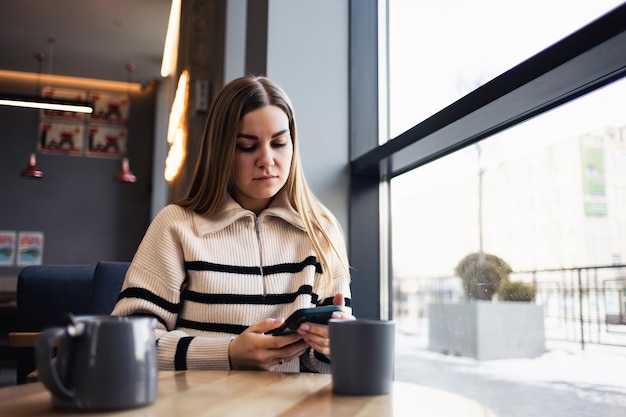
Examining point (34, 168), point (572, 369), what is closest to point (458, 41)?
point (572, 369)

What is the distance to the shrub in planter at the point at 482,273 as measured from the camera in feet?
5.40

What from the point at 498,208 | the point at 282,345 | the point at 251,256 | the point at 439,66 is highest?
the point at 439,66

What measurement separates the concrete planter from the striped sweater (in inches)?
17.8

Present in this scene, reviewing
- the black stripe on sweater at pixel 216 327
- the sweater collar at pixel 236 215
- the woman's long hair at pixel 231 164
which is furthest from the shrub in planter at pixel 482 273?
the black stripe on sweater at pixel 216 327

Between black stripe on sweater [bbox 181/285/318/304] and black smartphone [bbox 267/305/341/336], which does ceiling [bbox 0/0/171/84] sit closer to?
black stripe on sweater [bbox 181/285/318/304]

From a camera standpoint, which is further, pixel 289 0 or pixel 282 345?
pixel 289 0

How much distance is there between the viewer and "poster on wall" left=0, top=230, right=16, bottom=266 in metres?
7.52

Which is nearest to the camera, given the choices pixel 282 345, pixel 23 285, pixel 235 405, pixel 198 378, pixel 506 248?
pixel 235 405

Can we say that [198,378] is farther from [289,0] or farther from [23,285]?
[23,285]

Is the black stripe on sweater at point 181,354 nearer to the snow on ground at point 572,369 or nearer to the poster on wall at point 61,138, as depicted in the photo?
the snow on ground at point 572,369

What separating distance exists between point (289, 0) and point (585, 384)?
1.74 m

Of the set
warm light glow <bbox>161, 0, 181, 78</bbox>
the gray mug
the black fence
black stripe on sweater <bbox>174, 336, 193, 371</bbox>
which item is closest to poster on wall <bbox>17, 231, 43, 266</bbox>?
warm light glow <bbox>161, 0, 181, 78</bbox>

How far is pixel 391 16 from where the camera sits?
236cm

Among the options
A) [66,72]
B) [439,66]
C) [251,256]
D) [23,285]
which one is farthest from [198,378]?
[66,72]
